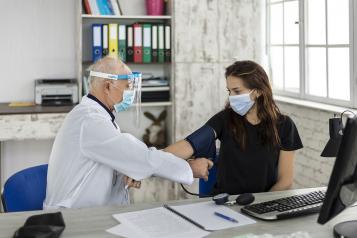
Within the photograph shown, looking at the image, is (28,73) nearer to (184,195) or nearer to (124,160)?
(184,195)

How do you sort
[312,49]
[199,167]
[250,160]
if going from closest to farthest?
[199,167] < [250,160] < [312,49]

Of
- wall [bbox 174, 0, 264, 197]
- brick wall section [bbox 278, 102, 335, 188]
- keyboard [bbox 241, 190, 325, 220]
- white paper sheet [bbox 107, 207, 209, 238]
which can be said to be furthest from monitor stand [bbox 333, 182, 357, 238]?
wall [bbox 174, 0, 264, 197]

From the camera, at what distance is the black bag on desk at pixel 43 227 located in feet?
5.00

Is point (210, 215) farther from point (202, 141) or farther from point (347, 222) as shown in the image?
point (202, 141)

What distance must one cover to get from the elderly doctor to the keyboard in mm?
423

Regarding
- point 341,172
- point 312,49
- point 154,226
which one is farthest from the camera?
point 312,49

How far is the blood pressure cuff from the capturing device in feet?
8.19

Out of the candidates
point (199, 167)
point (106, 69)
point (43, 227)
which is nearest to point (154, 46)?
point (106, 69)

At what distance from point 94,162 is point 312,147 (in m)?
1.99

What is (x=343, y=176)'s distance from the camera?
1378mm

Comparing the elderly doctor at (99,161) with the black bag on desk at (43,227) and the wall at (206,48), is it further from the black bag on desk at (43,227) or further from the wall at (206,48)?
the wall at (206,48)

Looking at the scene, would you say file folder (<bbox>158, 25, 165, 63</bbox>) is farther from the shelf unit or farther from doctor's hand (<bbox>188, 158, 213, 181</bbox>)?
doctor's hand (<bbox>188, 158, 213, 181</bbox>)

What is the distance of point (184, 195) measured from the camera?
4.32 metres

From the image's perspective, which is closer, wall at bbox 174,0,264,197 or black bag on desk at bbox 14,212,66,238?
black bag on desk at bbox 14,212,66,238
